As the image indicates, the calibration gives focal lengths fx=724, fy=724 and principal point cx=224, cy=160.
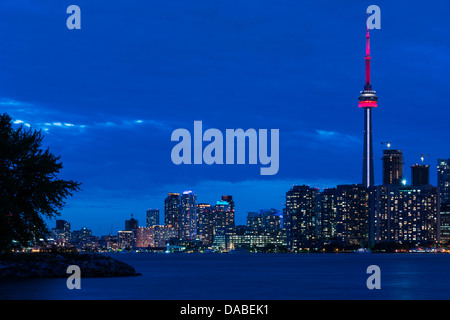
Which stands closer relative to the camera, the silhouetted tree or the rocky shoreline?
the silhouetted tree

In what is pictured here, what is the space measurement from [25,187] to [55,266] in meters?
21.1

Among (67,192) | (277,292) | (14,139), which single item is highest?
(14,139)

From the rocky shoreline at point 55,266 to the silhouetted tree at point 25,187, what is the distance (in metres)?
15.1

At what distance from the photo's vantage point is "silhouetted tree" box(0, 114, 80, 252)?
52000mm

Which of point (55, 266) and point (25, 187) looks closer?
point (25, 187)

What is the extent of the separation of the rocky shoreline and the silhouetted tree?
593 inches

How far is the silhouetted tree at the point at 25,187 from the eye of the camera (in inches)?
2047

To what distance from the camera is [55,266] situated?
72.1 metres

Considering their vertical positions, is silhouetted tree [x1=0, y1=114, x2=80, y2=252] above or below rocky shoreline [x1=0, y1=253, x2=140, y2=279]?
above

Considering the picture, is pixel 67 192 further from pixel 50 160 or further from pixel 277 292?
pixel 277 292
